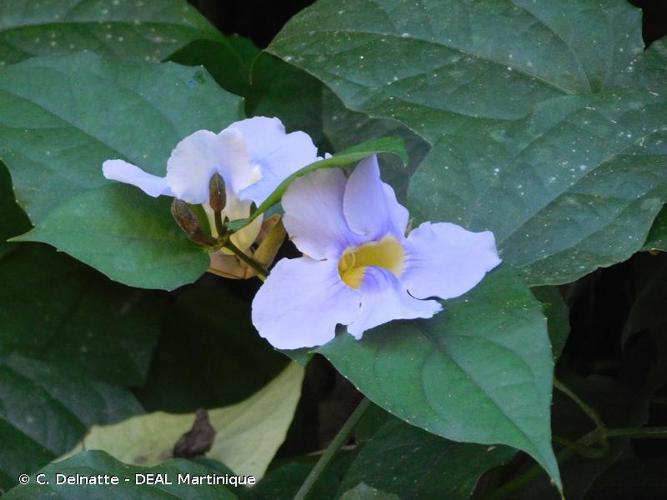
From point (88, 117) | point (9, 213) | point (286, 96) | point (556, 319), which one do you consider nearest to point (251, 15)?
point (286, 96)

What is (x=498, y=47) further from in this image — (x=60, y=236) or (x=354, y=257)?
(x=60, y=236)

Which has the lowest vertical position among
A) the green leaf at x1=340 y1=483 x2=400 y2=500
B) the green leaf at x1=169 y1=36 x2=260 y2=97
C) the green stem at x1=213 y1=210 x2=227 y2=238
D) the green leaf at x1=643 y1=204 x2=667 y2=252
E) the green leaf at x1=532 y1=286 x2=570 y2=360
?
the green leaf at x1=340 y1=483 x2=400 y2=500

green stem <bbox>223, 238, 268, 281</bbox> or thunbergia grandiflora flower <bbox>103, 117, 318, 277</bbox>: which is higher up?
thunbergia grandiflora flower <bbox>103, 117, 318, 277</bbox>

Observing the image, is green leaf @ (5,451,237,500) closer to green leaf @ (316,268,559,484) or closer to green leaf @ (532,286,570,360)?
green leaf @ (316,268,559,484)

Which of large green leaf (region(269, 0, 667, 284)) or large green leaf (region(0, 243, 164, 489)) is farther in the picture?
large green leaf (region(0, 243, 164, 489))

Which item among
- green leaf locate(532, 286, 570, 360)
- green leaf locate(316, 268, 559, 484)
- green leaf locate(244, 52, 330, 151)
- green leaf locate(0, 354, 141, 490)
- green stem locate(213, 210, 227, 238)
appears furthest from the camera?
green leaf locate(244, 52, 330, 151)

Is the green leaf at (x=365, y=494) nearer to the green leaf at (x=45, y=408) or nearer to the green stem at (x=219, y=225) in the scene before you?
the green stem at (x=219, y=225)

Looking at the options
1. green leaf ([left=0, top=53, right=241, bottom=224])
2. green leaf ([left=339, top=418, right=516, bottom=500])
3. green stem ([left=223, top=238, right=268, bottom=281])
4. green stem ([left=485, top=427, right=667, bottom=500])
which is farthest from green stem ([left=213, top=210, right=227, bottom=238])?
green stem ([left=485, top=427, right=667, bottom=500])

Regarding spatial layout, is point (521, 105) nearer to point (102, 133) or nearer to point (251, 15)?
point (102, 133)
